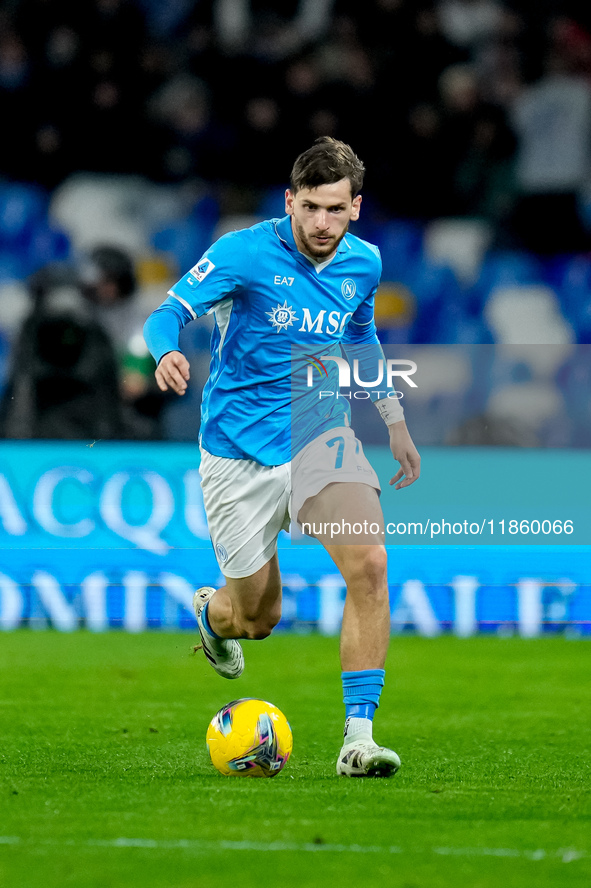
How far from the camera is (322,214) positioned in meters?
4.42

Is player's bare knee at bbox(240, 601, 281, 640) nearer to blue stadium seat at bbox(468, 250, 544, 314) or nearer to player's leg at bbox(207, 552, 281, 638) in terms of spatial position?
player's leg at bbox(207, 552, 281, 638)

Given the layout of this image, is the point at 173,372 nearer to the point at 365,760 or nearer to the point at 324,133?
the point at 365,760

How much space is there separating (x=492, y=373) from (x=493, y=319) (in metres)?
1.37

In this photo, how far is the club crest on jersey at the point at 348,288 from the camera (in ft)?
15.3

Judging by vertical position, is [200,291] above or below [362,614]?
above

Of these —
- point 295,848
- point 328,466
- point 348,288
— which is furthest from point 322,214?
point 295,848

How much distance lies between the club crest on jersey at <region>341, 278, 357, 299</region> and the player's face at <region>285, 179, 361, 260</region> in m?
0.15

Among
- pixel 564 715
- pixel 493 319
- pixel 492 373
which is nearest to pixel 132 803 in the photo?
pixel 564 715

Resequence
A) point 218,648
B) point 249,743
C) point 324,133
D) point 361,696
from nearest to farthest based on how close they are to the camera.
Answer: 1. point 249,743
2. point 361,696
3. point 218,648
4. point 324,133

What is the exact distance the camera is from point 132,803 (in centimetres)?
361

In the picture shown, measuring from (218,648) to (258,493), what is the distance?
2.63 feet

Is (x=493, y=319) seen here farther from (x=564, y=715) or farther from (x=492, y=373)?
(x=564, y=715)

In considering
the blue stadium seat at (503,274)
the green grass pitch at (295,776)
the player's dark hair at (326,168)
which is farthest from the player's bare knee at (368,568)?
the blue stadium seat at (503,274)

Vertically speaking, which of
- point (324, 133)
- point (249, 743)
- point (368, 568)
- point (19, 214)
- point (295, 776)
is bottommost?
point (295, 776)
